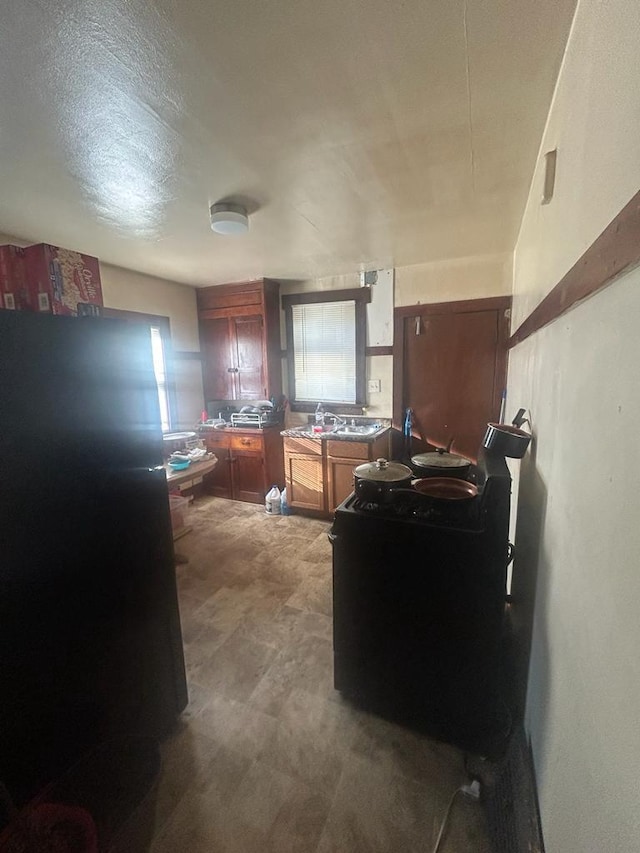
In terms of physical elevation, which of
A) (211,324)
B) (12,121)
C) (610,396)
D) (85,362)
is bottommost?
(610,396)

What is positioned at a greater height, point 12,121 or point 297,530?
point 12,121

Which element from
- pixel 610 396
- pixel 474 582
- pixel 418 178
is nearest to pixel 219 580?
pixel 474 582

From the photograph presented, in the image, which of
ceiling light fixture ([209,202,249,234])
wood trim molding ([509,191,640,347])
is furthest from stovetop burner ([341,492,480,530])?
ceiling light fixture ([209,202,249,234])

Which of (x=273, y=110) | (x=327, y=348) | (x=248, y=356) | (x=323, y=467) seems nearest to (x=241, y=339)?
(x=248, y=356)

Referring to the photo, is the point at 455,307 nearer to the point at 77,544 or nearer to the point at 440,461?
the point at 440,461

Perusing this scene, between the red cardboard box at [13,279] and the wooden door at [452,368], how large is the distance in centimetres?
291

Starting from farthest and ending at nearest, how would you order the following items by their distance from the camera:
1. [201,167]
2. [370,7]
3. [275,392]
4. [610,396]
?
[275,392]
[201,167]
[370,7]
[610,396]

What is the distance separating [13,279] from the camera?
3.48 feet

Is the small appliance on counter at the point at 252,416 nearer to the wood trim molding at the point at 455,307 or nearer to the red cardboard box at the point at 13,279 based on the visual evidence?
the wood trim molding at the point at 455,307

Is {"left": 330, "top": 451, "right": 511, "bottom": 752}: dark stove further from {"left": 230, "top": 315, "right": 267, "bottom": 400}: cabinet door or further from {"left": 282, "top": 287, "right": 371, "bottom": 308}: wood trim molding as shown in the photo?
{"left": 230, "top": 315, "right": 267, "bottom": 400}: cabinet door

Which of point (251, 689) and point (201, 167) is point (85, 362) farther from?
point (251, 689)

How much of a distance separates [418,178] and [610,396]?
1.57m

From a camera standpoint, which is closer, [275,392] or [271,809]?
[271,809]

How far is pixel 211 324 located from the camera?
13.3ft
